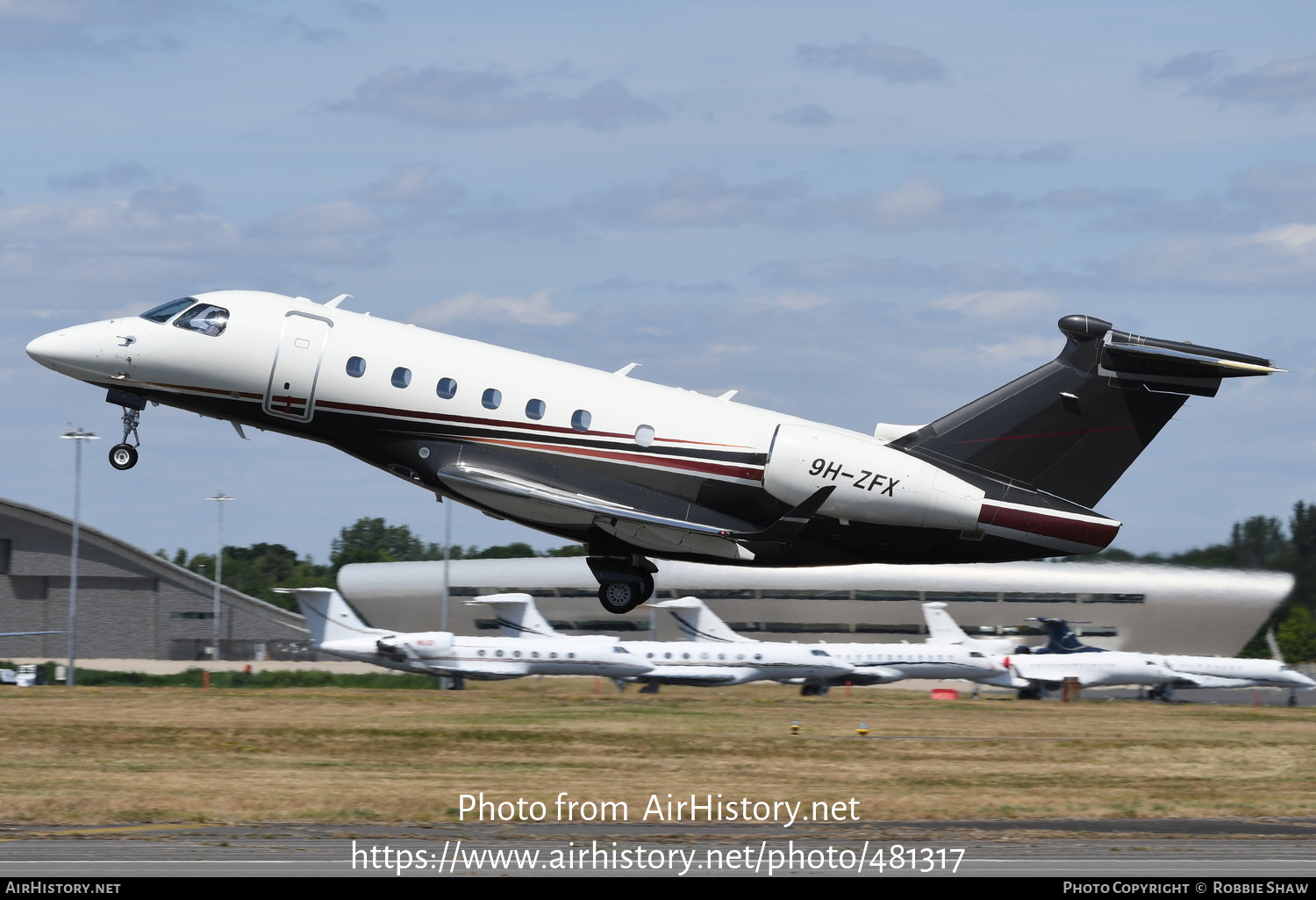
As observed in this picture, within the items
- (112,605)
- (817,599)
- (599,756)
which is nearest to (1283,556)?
(599,756)

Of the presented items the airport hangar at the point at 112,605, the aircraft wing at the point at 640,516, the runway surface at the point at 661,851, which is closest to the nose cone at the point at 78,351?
the aircraft wing at the point at 640,516

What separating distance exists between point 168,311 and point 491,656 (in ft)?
131

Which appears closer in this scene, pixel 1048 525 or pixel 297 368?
pixel 297 368

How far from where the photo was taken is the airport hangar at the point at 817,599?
2854 inches

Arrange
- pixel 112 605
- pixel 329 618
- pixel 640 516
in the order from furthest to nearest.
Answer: pixel 112 605 → pixel 329 618 → pixel 640 516

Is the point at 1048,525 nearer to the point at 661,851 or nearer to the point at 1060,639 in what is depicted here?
the point at 661,851

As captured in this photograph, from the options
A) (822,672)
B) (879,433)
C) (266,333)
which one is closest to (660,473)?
(879,433)

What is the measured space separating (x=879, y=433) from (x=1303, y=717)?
131ft

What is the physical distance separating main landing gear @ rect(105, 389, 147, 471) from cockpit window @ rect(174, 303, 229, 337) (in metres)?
1.48

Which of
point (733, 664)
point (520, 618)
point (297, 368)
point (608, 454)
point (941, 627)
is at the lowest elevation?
point (733, 664)

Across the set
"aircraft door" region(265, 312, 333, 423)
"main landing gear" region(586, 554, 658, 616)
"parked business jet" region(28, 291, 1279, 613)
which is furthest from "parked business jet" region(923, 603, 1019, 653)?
"aircraft door" region(265, 312, 333, 423)

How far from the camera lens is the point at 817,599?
8244 cm

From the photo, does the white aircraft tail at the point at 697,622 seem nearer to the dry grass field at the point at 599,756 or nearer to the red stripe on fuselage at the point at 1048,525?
the dry grass field at the point at 599,756

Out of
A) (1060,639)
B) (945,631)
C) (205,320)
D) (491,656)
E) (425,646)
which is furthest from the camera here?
(945,631)
